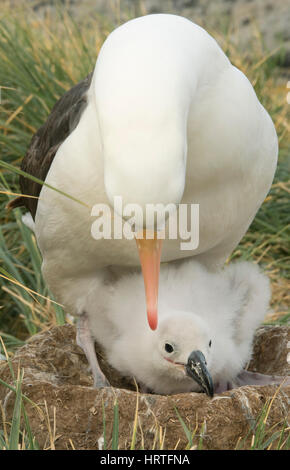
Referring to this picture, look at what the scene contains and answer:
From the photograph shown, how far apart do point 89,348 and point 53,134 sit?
1.12 metres

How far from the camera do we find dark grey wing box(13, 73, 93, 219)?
4.00m

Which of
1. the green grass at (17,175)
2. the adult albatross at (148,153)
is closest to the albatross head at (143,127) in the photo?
the adult albatross at (148,153)

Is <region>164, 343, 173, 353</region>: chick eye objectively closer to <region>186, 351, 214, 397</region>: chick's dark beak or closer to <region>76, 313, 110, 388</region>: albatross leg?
<region>186, 351, 214, 397</region>: chick's dark beak

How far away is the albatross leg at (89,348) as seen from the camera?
14.1ft

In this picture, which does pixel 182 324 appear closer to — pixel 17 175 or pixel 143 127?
pixel 143 127

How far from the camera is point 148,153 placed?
2617 millimetres

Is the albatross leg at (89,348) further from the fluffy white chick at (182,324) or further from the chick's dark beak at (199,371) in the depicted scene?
the chick's dark beak at (199,371)

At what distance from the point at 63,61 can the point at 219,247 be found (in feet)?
9.17

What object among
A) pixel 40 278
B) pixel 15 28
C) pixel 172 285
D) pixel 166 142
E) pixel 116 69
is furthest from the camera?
pixel 15 28

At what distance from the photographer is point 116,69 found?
2.96m

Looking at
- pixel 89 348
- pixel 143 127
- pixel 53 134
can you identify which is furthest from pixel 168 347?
pixel 143 127

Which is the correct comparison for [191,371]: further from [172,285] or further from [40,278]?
[40,278]

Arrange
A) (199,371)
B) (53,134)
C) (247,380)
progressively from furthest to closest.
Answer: (247,380) → (53,134) → (199,371)

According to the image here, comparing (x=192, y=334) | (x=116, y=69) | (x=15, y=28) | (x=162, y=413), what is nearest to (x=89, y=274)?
(x=192, y=334)
